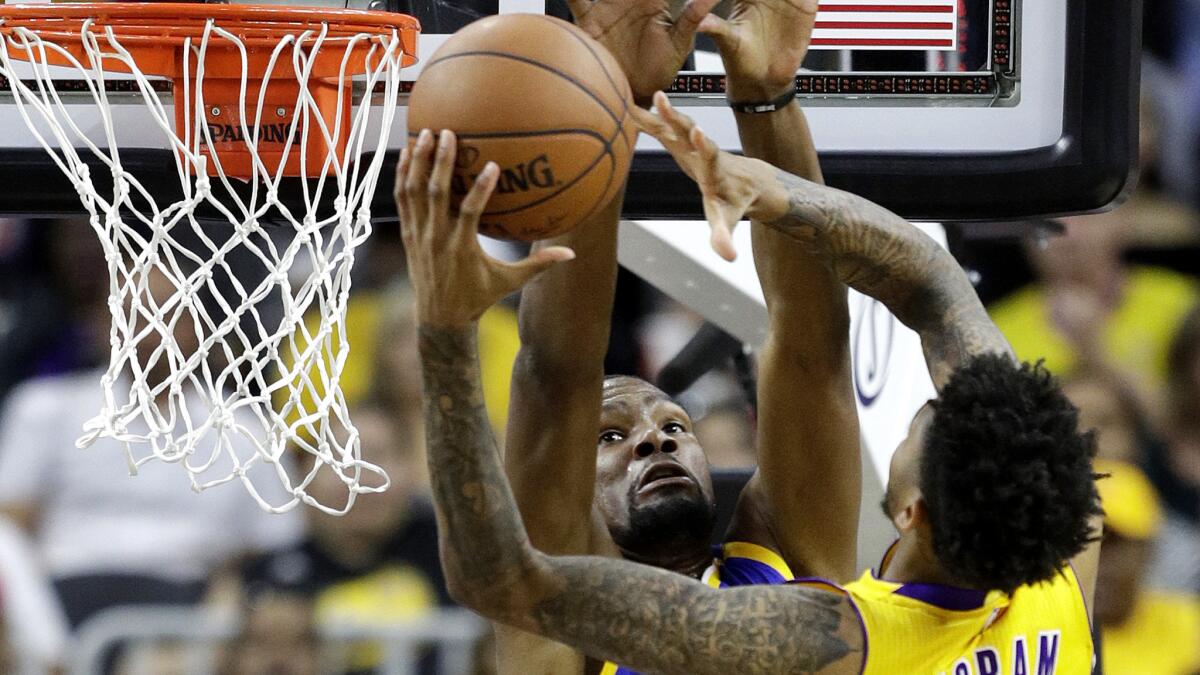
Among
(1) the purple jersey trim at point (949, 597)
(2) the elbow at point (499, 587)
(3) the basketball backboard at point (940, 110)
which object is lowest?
(1) the purple jersey trim at point (949, 597)

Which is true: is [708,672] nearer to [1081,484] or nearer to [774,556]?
[1081,484]

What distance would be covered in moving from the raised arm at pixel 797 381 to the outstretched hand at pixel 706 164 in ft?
1.32

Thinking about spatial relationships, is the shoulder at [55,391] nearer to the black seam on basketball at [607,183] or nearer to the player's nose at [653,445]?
the player's nose at [653,445]

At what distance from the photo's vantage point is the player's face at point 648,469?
2.65 metres

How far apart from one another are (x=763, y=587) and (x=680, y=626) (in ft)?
0.46

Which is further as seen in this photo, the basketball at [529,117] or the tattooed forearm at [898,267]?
the tattooed forearm at [898,267]

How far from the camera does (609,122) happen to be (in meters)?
1.90

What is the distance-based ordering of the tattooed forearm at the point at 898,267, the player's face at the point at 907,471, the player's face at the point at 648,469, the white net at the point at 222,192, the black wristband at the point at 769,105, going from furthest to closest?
the player's face at the point at 648,469, the black wristband at the point at 769,105, the white net at the point at 222,192, the tattooed forearm at the point at 898,267, the player's face at the point at 907,471

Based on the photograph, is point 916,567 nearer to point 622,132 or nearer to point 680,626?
point 680,626

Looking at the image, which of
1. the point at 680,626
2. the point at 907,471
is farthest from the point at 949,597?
the point at 680,626

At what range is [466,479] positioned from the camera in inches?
72.9

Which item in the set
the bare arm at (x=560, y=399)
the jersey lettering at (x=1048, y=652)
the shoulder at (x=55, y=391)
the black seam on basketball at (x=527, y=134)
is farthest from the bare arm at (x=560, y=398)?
the shoulder at (x=55, y=391)

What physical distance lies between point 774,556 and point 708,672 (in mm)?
765

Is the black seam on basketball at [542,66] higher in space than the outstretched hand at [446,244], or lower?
higher
